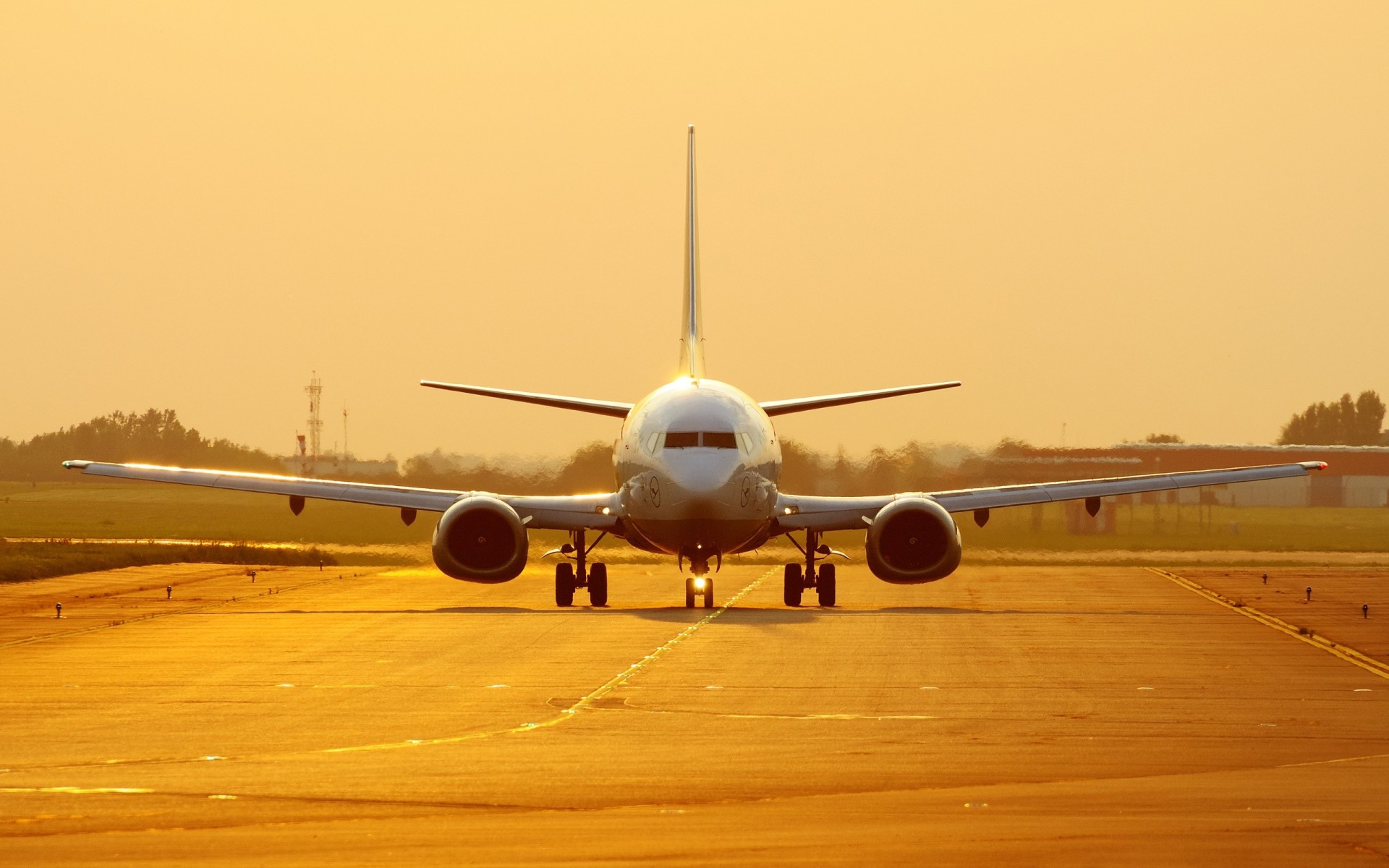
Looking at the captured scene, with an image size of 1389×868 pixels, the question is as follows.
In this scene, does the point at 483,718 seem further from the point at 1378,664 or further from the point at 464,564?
the point at 464,564

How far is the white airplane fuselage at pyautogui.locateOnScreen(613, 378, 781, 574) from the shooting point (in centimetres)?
3291

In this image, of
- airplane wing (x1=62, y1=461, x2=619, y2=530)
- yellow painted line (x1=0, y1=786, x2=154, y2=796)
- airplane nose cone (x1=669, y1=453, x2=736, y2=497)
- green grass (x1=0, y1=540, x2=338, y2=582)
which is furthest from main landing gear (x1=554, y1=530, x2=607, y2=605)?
yellow painted line (x1=0, y1=786, x2=154, y2=796)

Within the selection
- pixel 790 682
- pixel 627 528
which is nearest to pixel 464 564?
pixel 627 528

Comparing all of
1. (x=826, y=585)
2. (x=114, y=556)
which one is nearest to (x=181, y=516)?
(x=114, y=556)

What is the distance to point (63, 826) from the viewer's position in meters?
11.2

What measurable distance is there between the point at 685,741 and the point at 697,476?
17.2m

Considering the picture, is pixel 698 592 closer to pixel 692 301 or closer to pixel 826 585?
pixel 826 585

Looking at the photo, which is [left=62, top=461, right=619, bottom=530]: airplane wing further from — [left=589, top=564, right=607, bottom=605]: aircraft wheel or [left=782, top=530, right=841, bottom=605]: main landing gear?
[left=782, top=530, right=841, bottom=605]: main landing gear

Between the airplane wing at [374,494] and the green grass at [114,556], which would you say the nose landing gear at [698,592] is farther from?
the green grass at [114,556]

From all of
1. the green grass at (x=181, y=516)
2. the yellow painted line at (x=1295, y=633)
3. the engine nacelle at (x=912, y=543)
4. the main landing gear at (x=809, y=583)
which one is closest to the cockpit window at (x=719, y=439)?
the engine nacelle at (x=912, y=543)

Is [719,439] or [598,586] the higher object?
[719,439]

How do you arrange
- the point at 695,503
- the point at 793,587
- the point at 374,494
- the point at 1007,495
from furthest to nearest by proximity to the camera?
the point at 1007,495
the point at 374,494
the point at 793,587
the point at 695,503

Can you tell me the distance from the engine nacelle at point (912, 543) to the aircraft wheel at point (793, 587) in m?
1.84

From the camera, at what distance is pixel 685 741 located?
15609 mm
